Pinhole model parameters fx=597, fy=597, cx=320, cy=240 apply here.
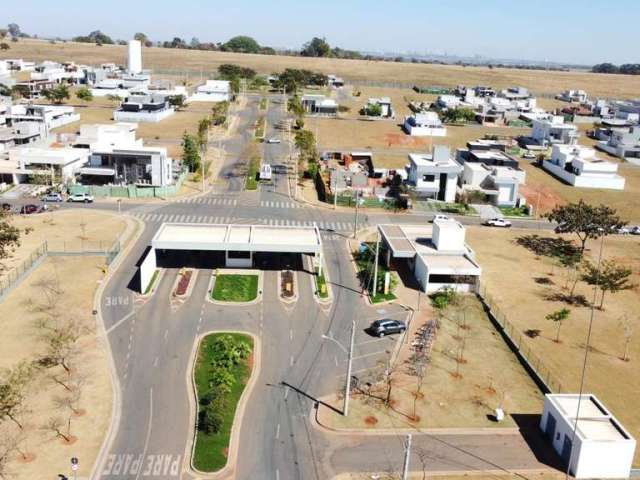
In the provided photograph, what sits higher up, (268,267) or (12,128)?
(12,128)

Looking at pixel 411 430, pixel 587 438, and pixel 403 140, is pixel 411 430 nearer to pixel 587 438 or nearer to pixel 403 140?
pixel 587 438

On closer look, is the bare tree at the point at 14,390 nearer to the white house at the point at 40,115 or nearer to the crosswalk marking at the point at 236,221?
the crosswalk marking at the point at 236,221

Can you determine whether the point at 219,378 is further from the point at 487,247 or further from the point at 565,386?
the point at 487,247

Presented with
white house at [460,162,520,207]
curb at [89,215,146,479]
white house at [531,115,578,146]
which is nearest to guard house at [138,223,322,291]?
curb at [89,215,146,479]

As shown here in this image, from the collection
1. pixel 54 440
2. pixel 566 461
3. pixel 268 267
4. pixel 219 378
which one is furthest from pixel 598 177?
pixel 54 440

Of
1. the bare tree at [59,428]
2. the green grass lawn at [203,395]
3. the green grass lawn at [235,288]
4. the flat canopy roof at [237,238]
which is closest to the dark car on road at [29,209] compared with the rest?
the flat canopy roof at [237,238]

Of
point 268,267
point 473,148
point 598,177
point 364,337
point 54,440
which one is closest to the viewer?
point 54,440
